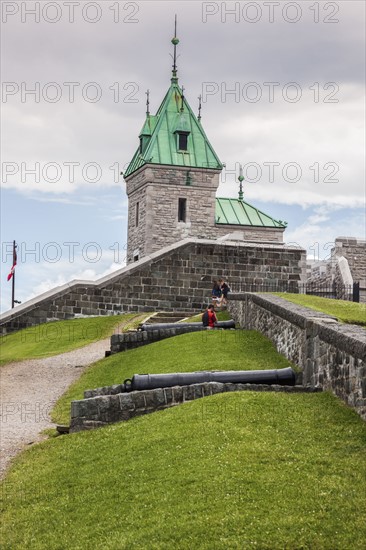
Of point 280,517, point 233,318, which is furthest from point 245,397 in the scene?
point 233,318

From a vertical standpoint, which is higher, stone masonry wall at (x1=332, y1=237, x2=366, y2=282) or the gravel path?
stone masonry wall at (x1=332, y1=237, x2=366, y2=282)

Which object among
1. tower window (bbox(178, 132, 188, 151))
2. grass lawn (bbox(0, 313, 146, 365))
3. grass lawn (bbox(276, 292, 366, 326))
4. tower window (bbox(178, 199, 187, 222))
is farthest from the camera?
tower window (bbox(178, 132, 188, 151))

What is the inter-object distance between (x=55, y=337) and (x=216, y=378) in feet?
49.1

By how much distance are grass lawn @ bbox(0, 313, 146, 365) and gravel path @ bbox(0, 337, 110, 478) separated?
0.95 meters

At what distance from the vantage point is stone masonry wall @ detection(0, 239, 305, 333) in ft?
97.1

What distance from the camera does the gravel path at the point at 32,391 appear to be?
13.0 meters

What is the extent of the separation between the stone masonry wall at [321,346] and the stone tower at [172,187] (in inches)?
986

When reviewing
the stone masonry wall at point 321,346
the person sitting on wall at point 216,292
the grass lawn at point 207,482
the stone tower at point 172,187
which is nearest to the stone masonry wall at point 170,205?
the stone tower at point 172,187

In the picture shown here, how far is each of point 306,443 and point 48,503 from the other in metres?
2.81

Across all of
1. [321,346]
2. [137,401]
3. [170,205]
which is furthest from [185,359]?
[170,205]

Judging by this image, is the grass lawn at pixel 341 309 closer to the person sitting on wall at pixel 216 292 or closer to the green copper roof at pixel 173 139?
the person sitting on wall at pixel 216 292

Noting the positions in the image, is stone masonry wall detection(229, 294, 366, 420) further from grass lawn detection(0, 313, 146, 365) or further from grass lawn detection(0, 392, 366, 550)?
grass lawn detection(0, 313, 146, 365)

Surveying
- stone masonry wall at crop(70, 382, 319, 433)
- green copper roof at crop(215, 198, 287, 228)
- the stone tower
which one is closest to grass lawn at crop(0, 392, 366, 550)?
stone masonry wall at crop(70, 382, 319, 433)

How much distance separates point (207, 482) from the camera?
8.13 meters
